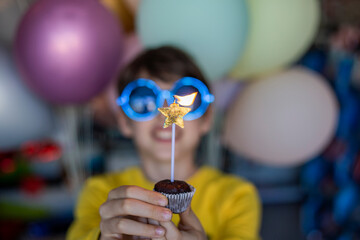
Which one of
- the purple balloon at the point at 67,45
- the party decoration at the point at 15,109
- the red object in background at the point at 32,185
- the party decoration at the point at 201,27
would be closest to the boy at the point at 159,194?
the party decoration at the point at 201,27

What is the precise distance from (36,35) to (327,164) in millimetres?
1819

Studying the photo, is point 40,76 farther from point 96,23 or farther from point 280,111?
point 280,111

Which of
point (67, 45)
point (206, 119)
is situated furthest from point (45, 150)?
point (206, 119)

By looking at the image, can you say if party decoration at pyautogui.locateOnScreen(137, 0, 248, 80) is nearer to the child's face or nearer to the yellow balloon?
the child's face

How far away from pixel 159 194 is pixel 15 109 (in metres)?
0.91

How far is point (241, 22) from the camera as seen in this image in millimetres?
826

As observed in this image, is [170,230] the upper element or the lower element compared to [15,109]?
lower

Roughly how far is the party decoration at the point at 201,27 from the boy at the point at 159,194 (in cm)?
12

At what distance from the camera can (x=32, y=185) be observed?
227cm

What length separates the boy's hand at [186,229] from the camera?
0.32 m

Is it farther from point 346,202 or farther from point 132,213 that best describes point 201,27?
point 346,202

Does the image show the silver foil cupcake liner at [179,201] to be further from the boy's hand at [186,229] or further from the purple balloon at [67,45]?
the purple balloon at [67,45]

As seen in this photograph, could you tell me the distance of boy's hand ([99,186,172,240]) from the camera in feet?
1.03

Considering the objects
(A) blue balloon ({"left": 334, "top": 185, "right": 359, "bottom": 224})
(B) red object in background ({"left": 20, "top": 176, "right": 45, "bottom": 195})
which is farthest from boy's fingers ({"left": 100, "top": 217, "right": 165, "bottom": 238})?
(B) red object in background ({"left": 20, "top": 176, "right": 45, "bottom": 195})
